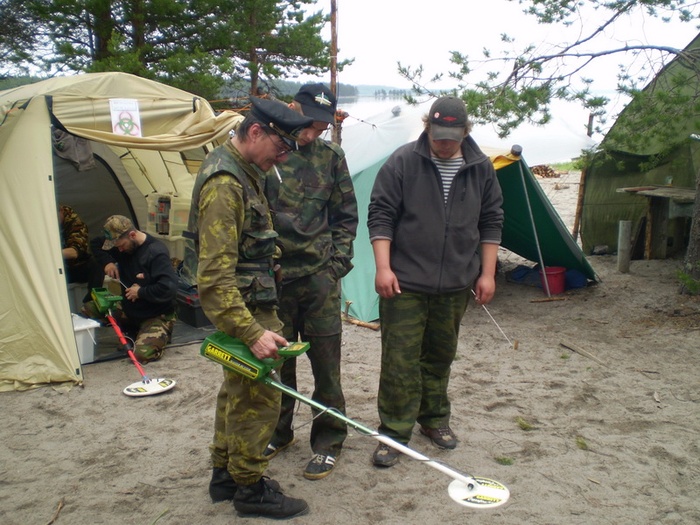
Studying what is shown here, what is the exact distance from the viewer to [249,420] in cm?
235

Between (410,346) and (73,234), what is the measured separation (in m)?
4.30

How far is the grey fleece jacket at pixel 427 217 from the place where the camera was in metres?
2.89

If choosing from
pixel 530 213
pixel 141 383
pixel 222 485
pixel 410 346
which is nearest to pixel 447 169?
pixel 410 346

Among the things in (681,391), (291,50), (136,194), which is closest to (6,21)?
(291,50)

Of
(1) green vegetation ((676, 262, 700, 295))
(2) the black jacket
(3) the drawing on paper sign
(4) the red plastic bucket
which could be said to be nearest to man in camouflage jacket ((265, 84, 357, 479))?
(2) the black jacket

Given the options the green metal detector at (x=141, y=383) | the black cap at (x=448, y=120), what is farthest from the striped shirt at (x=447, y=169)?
the green metal detector at (x=141, y=383)

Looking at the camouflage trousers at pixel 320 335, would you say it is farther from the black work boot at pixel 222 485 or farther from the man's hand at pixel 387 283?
the black work boot at pixel 222 485

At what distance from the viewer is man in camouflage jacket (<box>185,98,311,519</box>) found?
2.16 metres

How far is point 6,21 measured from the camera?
11992 millimetres

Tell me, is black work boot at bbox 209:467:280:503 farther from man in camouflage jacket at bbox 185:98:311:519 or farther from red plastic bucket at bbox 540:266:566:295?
red plastic bucket at bbox 540:266:566:295

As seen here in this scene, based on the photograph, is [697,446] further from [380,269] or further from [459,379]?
[380,269]

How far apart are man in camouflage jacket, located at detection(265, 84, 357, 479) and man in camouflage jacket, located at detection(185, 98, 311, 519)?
1.28 ft

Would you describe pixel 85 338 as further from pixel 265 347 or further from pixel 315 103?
pixel 265 347

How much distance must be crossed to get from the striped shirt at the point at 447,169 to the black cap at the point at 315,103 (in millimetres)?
566
